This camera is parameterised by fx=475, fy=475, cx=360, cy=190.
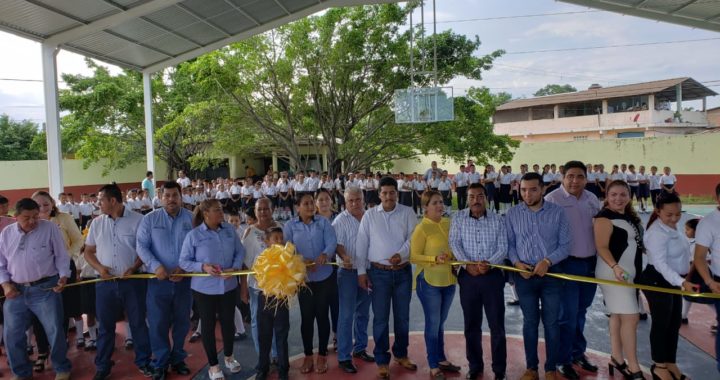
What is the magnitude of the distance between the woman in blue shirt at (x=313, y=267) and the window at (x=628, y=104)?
32.3 metres

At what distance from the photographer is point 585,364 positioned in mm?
4188

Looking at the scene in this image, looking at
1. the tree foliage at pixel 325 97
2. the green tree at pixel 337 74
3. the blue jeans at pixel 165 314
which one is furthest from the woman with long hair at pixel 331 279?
the green tree at pixel 337 74

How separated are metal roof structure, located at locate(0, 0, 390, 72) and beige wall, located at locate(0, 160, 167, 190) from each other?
519 inches

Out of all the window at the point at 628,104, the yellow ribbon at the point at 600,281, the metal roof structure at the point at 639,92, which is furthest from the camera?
the window at the point at 628,104

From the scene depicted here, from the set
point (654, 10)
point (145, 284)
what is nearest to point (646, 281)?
point (145, 284)

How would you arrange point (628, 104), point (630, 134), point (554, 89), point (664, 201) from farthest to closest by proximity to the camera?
1. point (554, 89)
2. point (628, 104)
3. point (630, 134)
4. point (664, 201)

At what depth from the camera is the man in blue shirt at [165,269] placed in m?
4.24

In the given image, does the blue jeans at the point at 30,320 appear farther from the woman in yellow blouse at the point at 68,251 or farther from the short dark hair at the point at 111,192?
the short dark hair at the point at 111,192

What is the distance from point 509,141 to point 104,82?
17915 millimetres

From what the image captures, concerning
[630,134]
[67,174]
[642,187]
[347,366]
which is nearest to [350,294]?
[347,366]

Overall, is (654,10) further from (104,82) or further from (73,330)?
(104,82)

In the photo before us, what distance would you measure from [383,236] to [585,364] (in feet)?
6.93

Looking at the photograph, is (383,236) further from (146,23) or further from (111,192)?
(146,23)

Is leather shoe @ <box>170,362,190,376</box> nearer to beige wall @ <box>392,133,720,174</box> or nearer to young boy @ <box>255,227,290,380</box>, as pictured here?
young boy @ <box>255,227,290,380</box>
